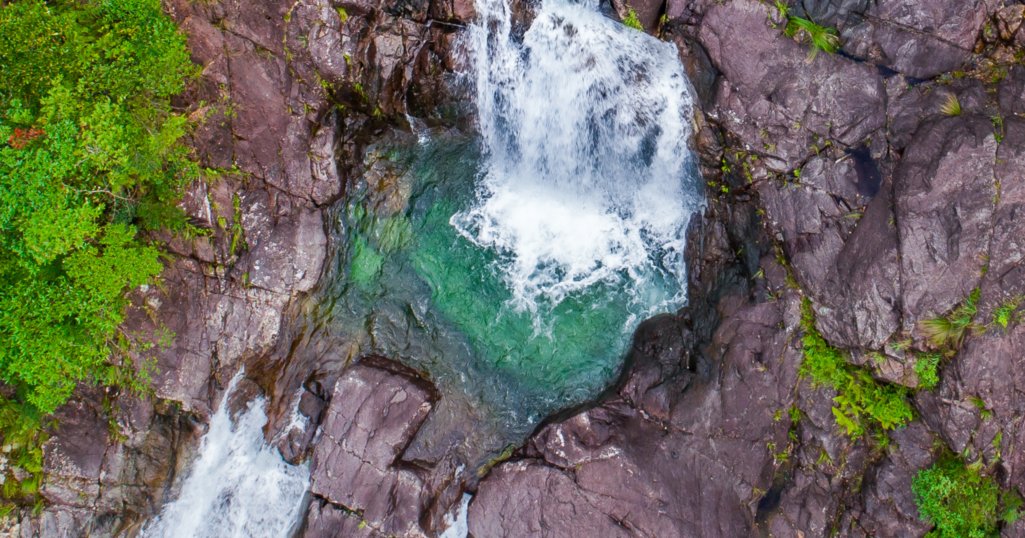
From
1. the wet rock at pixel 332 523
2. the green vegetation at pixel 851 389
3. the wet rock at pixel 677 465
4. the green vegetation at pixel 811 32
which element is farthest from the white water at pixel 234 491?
the green vegetation at pixel 811 32

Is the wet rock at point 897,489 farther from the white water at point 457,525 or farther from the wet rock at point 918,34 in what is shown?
the white water at point 457,525

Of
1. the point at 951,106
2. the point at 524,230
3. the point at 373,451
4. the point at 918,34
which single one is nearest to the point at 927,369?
the point at 951,106

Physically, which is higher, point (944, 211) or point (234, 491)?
point (944, 211)

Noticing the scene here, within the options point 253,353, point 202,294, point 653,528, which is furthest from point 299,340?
point 653,528

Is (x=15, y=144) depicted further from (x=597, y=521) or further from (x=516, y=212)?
(x=597, y=521)

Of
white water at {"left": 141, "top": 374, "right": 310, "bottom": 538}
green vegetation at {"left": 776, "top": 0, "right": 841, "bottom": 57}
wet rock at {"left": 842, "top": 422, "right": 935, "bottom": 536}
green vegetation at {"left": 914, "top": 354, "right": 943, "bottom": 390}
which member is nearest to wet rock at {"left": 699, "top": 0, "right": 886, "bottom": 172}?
green vegetation at {"left": 776, "top": 0, "right": 841, "bottom": 57}

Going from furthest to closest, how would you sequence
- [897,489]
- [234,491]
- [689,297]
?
[689,297] → [234,491] → [897,489]

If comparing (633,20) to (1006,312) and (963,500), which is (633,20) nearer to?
(1006,312)
